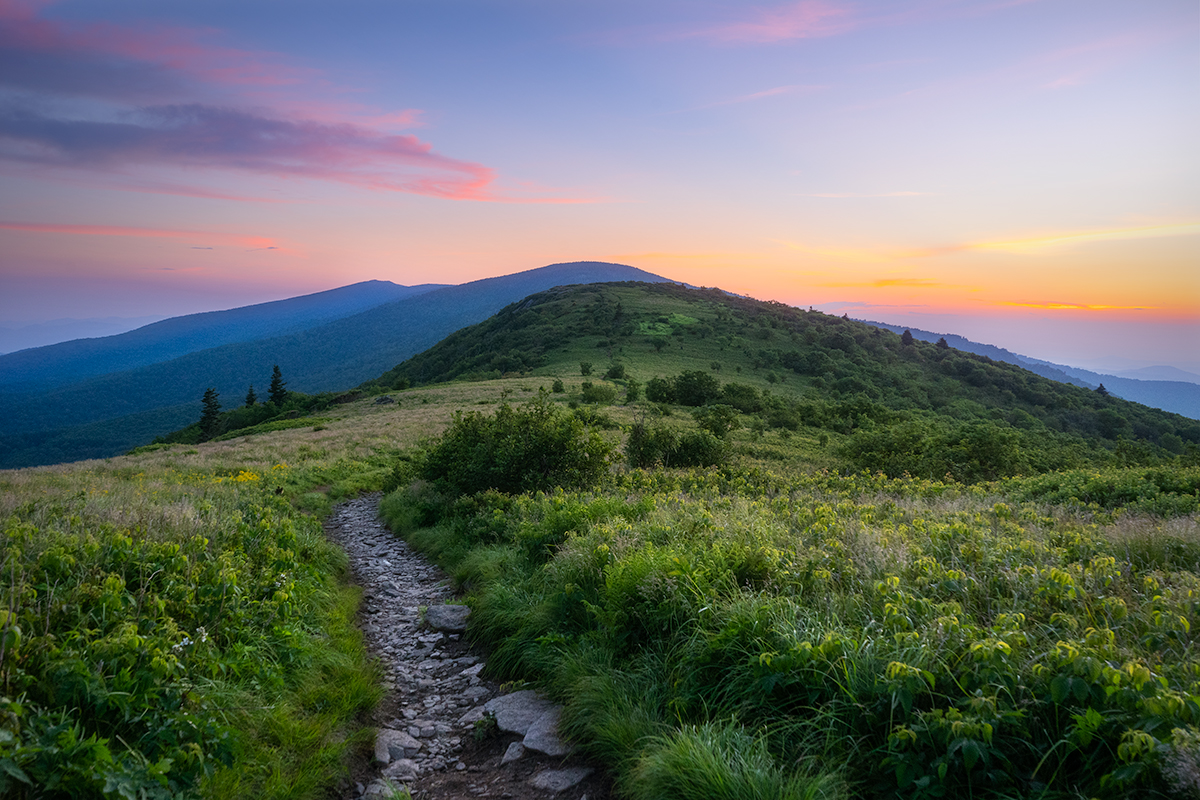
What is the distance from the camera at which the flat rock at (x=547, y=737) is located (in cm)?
508

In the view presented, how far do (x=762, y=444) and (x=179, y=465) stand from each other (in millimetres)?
26844

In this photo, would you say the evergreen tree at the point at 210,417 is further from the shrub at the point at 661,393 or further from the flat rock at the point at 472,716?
the flat rock at the point at 472,716

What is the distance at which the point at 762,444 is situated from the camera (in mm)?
29031

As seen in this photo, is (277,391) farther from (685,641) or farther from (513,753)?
(685,641)

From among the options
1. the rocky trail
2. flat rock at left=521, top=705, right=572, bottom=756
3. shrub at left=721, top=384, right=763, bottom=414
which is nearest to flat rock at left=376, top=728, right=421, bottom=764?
the rocky trail

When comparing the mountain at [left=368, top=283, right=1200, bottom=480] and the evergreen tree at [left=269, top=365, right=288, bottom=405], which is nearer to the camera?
the mountain at [left=368, top=283, right=1200, bottom=480]

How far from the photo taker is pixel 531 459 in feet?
44.5

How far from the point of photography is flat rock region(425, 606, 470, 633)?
26.7ft

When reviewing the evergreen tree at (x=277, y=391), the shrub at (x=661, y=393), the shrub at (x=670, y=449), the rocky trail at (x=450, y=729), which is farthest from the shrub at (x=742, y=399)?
the evergreen tree at (x=277, y=391)

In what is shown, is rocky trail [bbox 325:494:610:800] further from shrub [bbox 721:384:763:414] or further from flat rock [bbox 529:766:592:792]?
shrub [bbox 721:384:763:414]

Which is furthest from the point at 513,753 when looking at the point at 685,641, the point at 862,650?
the point at 862,650

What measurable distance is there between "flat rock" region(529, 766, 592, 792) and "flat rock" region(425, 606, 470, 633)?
11.5 feet

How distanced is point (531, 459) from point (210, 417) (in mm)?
81171

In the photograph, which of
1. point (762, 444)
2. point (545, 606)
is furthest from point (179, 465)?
point (762, 444)
